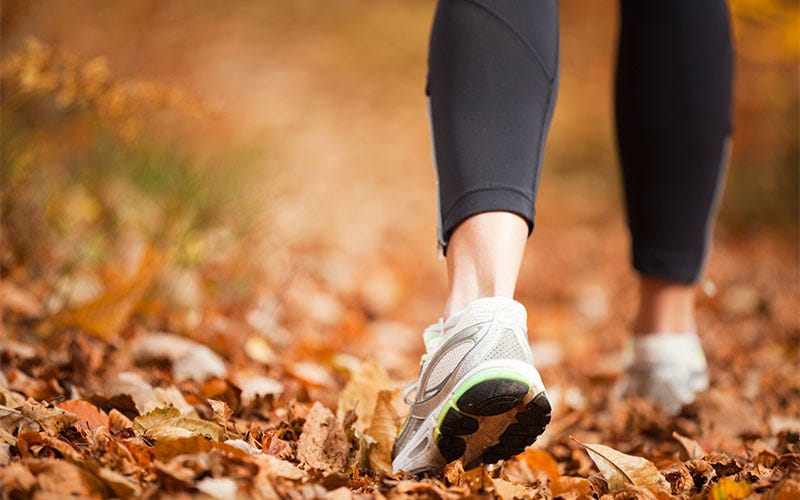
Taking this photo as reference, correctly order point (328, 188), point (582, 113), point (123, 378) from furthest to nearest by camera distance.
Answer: point (582, 113)
point (328, 188)
point (123, 378)

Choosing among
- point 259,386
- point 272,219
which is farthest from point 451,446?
point 272,219

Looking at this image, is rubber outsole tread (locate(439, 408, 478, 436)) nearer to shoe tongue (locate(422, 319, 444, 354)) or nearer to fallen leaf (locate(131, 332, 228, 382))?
shoe tongue (locate(422, 319, 444, 354))

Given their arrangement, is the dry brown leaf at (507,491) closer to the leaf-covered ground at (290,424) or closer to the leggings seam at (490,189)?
the leaf-covered ground at (290,424)

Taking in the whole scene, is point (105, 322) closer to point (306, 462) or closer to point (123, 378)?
point (123, 378)

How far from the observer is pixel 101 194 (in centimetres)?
214

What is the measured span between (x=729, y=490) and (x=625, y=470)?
0.42 ft

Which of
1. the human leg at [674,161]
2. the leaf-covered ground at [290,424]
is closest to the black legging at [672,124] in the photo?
the human leg at [674,161]

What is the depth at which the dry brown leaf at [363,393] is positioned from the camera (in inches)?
47.4

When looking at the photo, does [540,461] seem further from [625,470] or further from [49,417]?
[49,417]

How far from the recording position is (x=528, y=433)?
965mm

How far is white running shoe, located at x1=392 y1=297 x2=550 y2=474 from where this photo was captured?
92 centimetres

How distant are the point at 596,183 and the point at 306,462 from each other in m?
4.89

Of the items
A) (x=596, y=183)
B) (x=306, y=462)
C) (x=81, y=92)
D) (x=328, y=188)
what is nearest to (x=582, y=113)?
(x=596, y=183)

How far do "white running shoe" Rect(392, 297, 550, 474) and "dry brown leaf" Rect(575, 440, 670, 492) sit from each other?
9 cm
